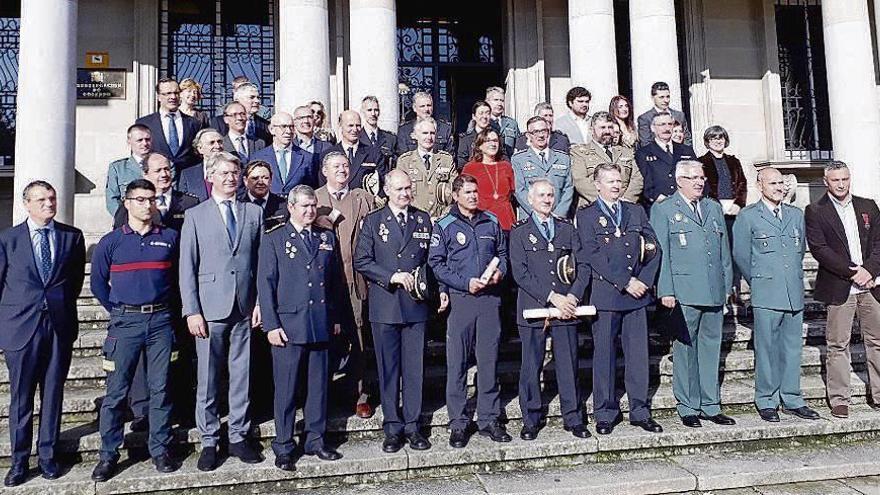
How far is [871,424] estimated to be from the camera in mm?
4898

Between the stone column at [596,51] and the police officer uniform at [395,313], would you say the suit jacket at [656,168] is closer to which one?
the stone column at [596,51]

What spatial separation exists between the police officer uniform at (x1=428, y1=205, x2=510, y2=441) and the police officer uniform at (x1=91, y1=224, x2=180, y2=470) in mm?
1864

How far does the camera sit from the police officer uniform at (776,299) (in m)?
5.01

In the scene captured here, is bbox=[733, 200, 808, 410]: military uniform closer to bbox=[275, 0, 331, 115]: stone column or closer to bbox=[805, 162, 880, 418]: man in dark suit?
bbox=[805, 162, 880, 418]: man in dark suit

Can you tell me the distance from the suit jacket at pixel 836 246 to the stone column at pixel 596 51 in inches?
138

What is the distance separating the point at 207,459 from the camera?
411cm

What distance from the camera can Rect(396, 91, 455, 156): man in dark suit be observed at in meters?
6.21

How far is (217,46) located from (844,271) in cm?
957

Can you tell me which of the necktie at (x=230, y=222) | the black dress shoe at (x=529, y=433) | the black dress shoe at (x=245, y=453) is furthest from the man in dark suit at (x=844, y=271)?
the necktie at (x=230, y=222)

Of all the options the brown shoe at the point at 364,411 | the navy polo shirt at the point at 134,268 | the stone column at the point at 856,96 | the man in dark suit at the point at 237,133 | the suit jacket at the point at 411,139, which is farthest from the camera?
the stone column at the point at 856,96

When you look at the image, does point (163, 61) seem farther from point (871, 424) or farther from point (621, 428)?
point (871, 424)

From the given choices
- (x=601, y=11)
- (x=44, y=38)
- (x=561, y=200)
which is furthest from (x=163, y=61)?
(x=561, y=200)

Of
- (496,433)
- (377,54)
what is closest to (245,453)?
(496,433)

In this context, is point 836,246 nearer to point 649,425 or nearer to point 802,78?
point 649,425
